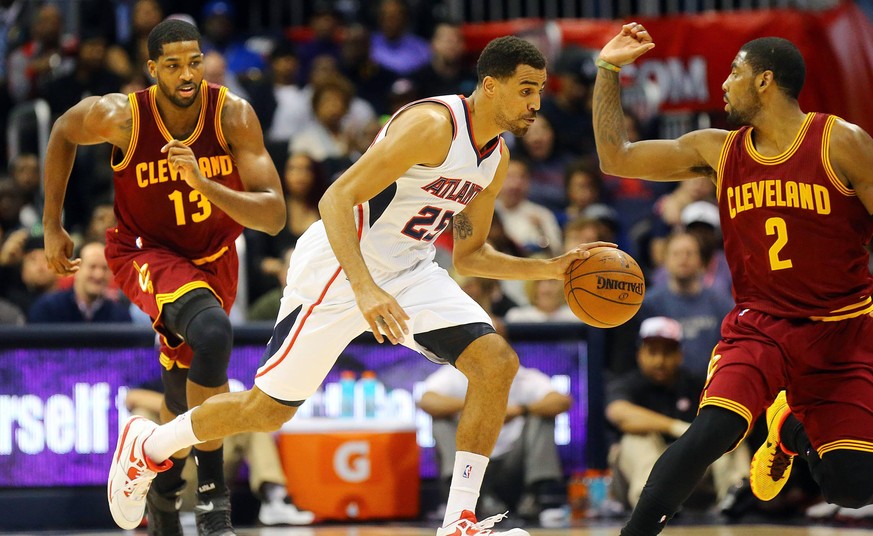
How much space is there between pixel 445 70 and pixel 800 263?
690cm

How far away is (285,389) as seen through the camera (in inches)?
222

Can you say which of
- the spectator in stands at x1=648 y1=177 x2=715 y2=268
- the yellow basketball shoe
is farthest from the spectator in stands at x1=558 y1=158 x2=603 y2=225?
the yellow basketball shoe

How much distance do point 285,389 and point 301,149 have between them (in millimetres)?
5574

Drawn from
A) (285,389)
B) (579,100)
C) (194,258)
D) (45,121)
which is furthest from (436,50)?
(285,389)

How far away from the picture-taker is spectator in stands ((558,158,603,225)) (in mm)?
10633

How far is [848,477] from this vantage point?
534 centimetres

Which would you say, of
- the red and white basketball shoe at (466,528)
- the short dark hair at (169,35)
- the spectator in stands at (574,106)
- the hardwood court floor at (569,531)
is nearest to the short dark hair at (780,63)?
the red and white basketball shoe at (466,528)

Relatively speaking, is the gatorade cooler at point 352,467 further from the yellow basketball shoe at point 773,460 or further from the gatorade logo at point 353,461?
the yellow basketball shoe at point 773,460

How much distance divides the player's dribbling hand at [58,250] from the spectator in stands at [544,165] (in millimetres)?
5323

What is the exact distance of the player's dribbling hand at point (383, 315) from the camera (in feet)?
16.5

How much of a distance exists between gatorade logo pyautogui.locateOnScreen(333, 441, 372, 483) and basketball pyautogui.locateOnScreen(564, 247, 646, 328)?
313 cm

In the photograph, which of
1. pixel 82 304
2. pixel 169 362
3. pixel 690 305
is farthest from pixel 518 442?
pixel 82 304

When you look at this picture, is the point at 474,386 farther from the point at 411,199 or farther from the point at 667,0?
the point at 667,0

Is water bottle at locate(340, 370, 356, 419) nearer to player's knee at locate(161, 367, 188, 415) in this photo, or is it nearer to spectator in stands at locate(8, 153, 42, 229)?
player's knee at locate(161, 367, 188, 415)
